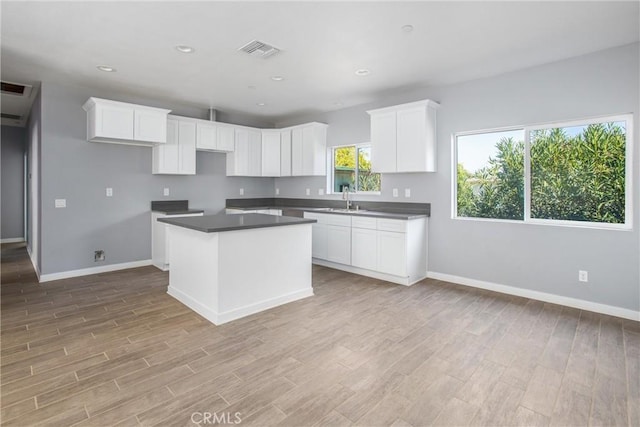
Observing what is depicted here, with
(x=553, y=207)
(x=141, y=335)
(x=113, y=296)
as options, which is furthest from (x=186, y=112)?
(x=553, y=207)

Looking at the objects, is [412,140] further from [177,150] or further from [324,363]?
[177,150]

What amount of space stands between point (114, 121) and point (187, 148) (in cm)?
117

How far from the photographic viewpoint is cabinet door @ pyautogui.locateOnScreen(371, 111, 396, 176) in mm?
4828

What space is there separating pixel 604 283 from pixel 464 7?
9.84ft

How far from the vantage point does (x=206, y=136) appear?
19.2 feet

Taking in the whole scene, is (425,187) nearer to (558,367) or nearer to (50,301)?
(558,367)

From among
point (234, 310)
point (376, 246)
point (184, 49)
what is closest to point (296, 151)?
point (376, 246)

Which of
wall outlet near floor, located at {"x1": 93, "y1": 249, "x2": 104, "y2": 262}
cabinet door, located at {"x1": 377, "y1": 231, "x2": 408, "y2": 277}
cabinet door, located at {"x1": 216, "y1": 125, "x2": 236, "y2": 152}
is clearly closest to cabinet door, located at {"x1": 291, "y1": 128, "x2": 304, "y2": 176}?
cabinet door, located at {"x1": 216, "y1": 125, "x2": 236, "y2": 152}

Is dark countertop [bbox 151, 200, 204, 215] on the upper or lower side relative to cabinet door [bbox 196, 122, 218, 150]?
lower

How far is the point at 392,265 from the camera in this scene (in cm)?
457

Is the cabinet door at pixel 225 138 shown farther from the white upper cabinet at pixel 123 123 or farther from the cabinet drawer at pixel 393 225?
the cabinet drawer at pixel 393 225

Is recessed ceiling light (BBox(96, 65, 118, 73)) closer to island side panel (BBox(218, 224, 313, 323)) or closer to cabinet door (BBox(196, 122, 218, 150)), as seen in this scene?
cabinet door (BBox(196, 122, 218, 150))

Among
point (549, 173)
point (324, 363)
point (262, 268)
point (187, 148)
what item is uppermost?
point (187, 148)

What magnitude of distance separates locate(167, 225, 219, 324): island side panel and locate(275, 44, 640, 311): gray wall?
9.88 feet
